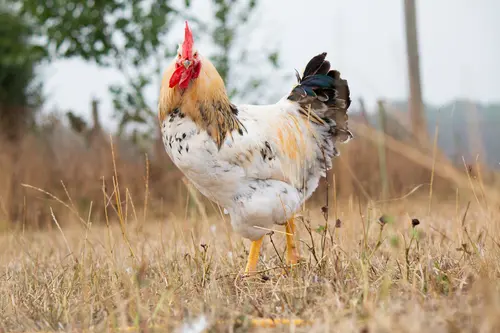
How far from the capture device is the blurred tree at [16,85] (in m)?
13.2

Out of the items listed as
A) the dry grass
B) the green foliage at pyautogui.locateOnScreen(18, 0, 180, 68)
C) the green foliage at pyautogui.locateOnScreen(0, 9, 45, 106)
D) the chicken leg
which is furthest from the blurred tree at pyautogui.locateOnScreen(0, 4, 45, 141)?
the chicken leg

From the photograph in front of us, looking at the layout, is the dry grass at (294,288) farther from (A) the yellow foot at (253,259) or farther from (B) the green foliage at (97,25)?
(B) the green foliage at (97,25)

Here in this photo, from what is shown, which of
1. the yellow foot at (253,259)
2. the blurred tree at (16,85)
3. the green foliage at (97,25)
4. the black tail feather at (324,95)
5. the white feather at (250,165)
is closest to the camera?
the white feather at (250,165)

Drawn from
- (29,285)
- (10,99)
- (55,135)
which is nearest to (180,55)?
(29,285)

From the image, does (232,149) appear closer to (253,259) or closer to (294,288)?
(253,259)

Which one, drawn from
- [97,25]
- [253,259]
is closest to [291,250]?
[253,259]

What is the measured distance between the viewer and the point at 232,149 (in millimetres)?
2965

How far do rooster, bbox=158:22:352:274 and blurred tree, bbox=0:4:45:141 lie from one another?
34.7 ft

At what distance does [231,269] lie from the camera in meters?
3.22

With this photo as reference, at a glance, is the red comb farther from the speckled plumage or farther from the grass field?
the grass field

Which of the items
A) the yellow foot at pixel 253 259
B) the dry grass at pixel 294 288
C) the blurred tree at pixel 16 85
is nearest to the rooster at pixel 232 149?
the yellow foot at pixel 253 259

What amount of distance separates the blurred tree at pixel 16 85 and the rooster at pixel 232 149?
10589 millimetres

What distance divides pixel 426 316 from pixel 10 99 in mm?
13933

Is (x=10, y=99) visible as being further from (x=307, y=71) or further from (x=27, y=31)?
(x=307, y=71)
